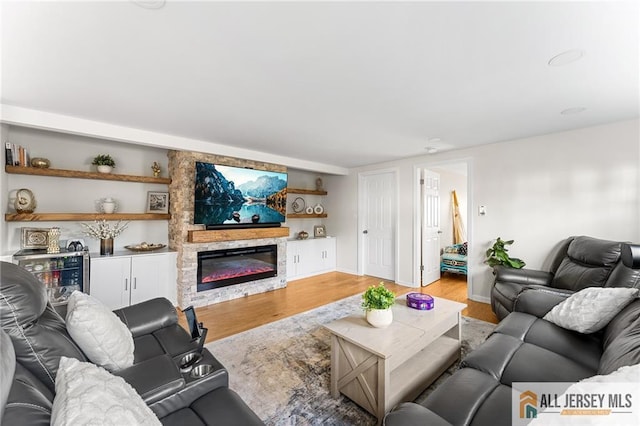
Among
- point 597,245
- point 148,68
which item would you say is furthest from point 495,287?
point 148,68

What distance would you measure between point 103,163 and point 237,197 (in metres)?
1.71

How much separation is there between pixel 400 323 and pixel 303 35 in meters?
2.09

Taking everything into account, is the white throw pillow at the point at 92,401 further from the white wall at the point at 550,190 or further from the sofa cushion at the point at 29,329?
the white wall at the point at 550,190

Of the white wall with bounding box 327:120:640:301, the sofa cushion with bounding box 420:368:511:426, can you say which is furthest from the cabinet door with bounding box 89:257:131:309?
the white wall with bounding box 327:120:640:301

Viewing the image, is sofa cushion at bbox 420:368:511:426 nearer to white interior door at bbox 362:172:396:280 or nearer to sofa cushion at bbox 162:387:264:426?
sofa cushion at bbox 162:387:264:426

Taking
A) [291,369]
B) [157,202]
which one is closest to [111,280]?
[157,202]

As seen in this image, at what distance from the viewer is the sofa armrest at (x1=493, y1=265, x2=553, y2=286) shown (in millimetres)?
2885

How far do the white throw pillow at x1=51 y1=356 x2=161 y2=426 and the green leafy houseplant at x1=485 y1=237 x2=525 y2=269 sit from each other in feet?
13.1

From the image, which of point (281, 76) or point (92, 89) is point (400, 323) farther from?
point (92, 89)

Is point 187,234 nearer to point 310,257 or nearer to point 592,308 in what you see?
point 310,257

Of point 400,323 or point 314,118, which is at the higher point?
point 314,118

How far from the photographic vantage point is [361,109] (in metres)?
2.55

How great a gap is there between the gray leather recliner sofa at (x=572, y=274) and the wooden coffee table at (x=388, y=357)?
1.07m

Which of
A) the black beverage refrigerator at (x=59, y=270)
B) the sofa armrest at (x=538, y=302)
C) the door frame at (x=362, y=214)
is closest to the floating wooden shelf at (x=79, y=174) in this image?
the black beverage refrigerator at (x=59, y=270)
